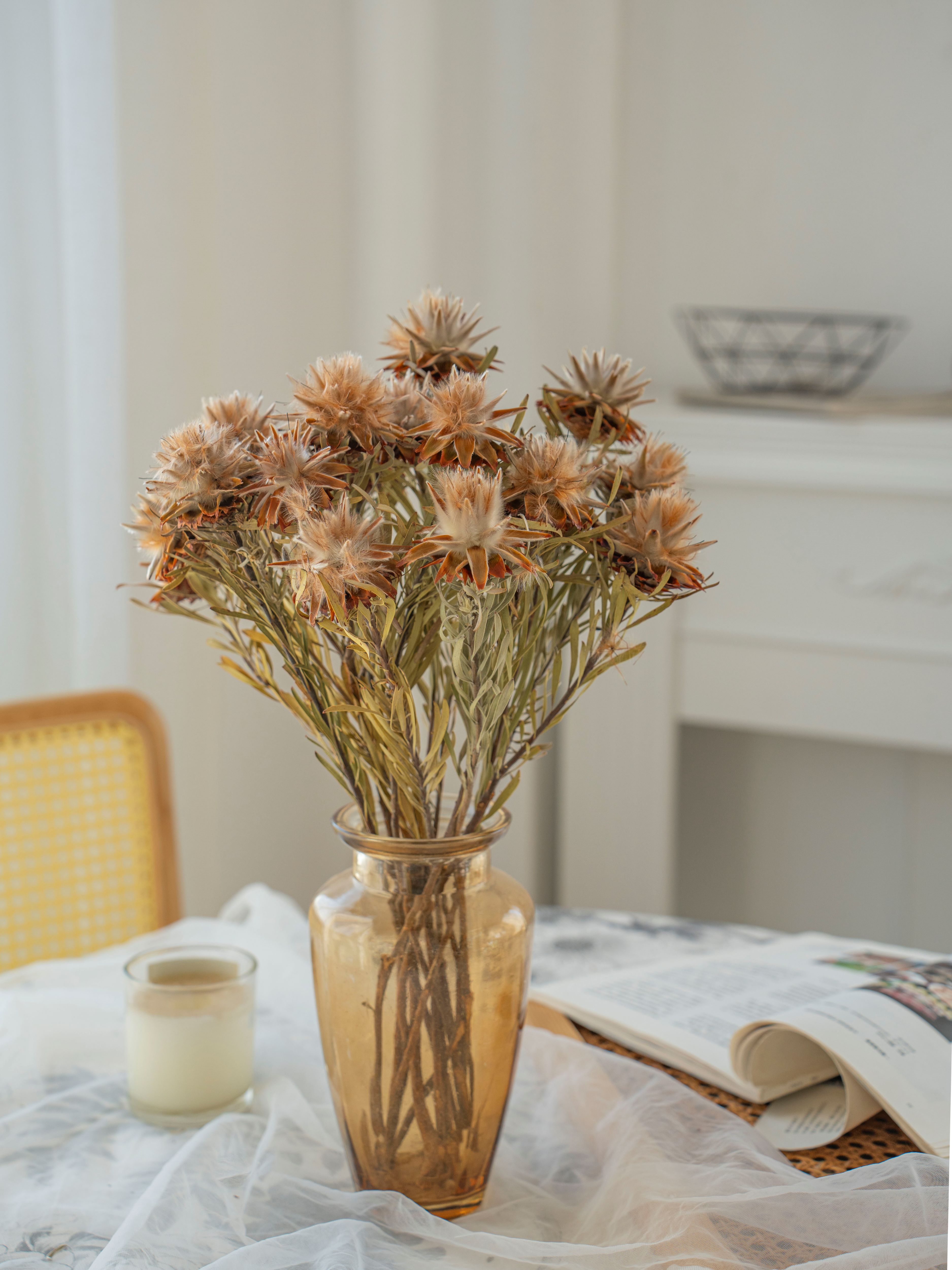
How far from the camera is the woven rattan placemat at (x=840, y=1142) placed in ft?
2.14

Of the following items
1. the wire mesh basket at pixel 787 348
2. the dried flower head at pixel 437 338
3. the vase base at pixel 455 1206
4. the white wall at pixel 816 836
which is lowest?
the white wall at pixel 816 836

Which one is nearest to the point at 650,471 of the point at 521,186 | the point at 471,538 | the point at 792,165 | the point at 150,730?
the point at 471,538

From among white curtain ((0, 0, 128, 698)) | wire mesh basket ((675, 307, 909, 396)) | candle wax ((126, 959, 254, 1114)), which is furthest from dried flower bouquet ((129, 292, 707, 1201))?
wire mesh basket ((675, 307, 909, 396))

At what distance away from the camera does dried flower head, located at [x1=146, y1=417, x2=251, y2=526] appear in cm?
49

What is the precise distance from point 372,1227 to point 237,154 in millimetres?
1472

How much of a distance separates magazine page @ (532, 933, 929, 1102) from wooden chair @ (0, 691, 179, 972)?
466 mm

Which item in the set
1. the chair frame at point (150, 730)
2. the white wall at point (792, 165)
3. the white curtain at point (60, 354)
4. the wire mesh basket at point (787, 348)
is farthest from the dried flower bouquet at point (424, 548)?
the white wall at point (792, 165)

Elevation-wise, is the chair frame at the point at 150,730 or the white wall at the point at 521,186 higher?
the white wall at the point at 521,186

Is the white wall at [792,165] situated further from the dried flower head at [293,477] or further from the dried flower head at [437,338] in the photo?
the dried flower head at [293,477]

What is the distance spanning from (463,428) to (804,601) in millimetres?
1197

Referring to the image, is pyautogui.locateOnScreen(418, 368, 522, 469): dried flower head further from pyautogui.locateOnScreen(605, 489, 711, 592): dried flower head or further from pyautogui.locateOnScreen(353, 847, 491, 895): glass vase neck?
pyautogui.locateOnScreen(353, 847, 491, 895): glass vase neck

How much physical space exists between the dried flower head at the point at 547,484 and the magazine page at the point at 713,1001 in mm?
376

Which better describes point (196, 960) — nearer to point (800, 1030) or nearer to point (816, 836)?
point (800, 1030)

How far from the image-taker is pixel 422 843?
0.54m
